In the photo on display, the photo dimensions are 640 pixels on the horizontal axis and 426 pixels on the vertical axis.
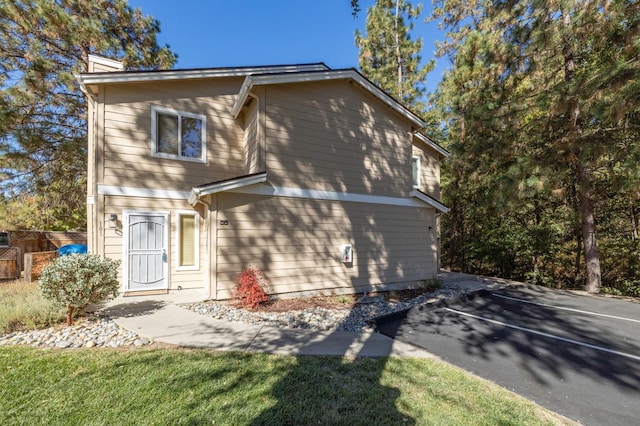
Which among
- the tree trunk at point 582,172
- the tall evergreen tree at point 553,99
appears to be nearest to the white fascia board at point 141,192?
the tall evergreen tree at point 553,99

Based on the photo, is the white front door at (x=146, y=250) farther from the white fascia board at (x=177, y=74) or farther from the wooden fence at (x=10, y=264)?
the wooden fence at (x=10, y=264)

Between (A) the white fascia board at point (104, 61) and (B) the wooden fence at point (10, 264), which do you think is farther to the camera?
(B) the wooden fence at point (10, 264)

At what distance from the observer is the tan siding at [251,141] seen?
7703 mm

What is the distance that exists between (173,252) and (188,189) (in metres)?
1.85

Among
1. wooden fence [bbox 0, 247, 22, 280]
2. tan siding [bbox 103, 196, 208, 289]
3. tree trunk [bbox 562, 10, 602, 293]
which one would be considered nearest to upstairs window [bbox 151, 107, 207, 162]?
tan siding [bbox 103, 196, 208, 289]

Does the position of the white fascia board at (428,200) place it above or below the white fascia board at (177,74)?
below

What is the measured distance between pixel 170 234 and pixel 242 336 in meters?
4.54

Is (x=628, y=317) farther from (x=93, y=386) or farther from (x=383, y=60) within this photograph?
(x=383, y=60)

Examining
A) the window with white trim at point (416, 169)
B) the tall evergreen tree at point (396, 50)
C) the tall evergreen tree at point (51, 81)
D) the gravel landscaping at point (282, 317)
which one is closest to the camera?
the gravel landscaping at point (282, 317)

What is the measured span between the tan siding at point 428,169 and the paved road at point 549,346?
203 inches

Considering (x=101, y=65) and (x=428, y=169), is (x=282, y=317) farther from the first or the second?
(x=428, y=169)

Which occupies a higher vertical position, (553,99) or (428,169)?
(553,99)

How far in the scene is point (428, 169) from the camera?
12102 millimetres

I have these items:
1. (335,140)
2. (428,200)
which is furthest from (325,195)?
(428,200)
